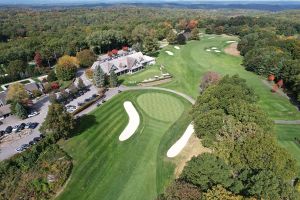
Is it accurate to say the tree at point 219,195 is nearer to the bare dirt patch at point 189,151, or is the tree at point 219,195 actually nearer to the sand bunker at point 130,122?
the bare dirt patch at point 189,151

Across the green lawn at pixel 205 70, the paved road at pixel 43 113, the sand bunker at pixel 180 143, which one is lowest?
the green lawn at pixel 205 70

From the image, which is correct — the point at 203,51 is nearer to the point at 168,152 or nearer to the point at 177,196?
the point at 168,152

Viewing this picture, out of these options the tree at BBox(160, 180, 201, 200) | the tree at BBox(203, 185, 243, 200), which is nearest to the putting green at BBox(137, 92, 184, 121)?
the tree at BBox(160, 180, 201, 200)

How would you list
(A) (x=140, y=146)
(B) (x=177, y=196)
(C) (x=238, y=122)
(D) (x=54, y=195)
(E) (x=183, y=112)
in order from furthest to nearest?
(E) (x=183, y=112) < (A) (x=140, y=146) < (C) (x=238, y=122) < (D) (x=54, y=195) < (B) (x=177, y=196)

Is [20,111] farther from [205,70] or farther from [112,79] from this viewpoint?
[205,70]

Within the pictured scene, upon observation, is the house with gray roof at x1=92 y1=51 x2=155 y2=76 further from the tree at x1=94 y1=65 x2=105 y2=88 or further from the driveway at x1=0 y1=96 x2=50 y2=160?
the driveway at x1=0 y1=96 x2=50 y2=160

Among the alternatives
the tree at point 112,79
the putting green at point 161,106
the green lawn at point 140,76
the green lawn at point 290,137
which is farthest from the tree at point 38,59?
the green lawn at point 290,137

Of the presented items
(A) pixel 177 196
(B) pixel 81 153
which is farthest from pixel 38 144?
(A) pixel 177 196
